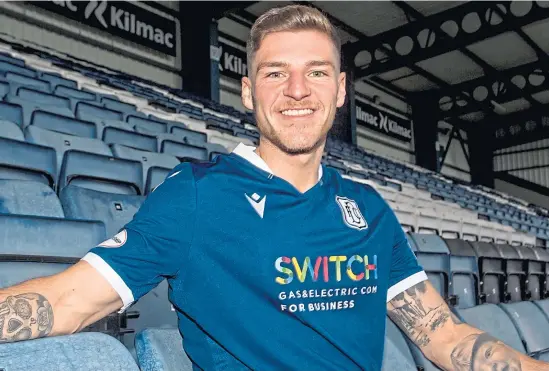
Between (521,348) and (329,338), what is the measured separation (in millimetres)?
1303

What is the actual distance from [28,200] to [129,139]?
1.80 metres

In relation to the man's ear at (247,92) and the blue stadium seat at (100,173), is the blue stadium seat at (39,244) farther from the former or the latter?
the blue stadium seat at (100,173)

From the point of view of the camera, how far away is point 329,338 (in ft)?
3.09

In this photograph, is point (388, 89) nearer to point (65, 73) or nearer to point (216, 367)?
point (65, 73)

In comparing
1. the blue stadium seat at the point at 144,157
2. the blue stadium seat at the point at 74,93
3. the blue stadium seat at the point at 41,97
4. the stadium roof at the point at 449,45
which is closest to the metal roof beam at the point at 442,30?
the stadium roof at the point at 449,45

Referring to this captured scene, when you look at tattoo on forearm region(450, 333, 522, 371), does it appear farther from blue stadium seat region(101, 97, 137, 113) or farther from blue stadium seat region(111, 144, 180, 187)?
blue stadium seat region(101, 97, 137, 113)

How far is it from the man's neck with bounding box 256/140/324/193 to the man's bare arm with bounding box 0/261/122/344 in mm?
421

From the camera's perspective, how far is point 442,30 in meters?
9.93

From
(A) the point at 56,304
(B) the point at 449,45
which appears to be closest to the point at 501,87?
(B) the point at 449,45

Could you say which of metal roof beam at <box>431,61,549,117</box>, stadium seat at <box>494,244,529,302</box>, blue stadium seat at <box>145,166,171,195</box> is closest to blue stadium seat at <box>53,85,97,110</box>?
blue stadium seat at <box>145,166,171,195</box>

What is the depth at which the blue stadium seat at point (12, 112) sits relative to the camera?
108 inches

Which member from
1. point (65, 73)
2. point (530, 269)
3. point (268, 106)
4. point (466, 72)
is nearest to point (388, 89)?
point (466, 72)

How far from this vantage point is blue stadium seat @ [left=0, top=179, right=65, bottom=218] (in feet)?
4.63

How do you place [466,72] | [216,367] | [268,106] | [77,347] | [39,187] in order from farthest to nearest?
[466,72] < [39,187] < [268,106] < [216,367] < [77,347]
